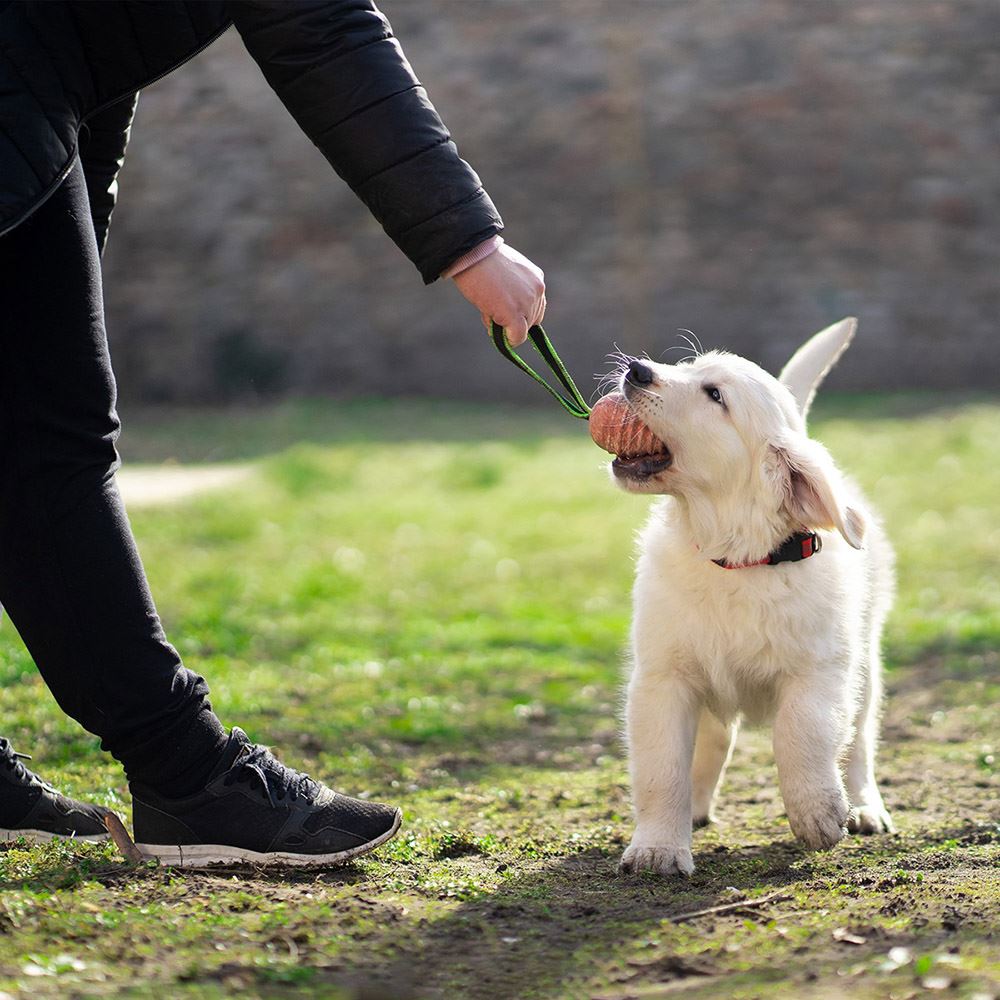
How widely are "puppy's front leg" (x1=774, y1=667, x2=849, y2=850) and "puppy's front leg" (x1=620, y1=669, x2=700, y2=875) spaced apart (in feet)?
0.75

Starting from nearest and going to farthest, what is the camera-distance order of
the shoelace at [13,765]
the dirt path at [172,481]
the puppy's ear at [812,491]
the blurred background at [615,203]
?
the shoelace at [13,765]
the puppy's ear at [812,491]
the dirt path at [172,481]
the blurred background at [615,203]

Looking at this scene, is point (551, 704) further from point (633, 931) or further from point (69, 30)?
point (69, 30)

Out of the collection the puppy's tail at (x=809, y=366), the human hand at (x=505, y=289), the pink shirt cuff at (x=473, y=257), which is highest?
the pink shirt cuff at (x=473, y=257)

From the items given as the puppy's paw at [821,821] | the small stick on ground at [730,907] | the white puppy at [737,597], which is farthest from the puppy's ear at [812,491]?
the small stick on ground at [730,907]

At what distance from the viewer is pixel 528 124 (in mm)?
17750

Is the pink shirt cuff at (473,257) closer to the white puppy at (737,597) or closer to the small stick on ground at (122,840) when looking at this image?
the white puppy at (737,597)

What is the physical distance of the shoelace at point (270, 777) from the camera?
303 cm

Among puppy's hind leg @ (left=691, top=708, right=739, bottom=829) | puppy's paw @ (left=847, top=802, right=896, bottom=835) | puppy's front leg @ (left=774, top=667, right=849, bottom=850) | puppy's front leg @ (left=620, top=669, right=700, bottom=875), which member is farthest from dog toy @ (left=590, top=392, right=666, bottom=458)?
puppy's paw @ (left=847, top=802, right=896, bottom=835)

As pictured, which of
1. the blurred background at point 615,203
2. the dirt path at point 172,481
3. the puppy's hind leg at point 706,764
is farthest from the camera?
the blurred background at point 615,203

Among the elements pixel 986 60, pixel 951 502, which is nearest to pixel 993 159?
pixel 986 60

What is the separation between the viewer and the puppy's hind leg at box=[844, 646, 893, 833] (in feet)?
12.4

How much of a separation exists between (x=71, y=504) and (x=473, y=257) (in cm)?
90

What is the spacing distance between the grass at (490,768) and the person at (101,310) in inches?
8.9

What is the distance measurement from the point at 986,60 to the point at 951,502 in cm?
901
